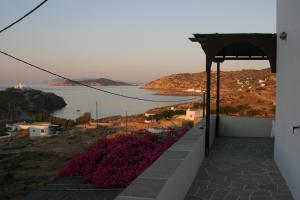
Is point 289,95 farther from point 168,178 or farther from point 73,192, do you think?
point 73,192

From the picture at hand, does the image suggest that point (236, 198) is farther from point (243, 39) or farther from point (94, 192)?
point (94, 192)

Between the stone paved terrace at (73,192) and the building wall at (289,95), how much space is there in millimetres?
3674

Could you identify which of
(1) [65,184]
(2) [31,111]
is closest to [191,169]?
(1) [65,184]

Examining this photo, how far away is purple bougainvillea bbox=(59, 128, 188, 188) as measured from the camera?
8.28 metres

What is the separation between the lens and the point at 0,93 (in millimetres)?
99500

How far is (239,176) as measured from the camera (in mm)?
5840

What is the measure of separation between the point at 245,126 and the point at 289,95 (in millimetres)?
4958

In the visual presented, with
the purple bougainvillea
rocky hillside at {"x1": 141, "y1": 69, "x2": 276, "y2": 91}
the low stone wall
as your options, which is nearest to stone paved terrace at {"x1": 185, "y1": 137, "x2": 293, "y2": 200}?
the low stone wall

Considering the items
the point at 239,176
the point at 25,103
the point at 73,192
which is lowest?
the point at 73,192

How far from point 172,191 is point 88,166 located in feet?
19.2

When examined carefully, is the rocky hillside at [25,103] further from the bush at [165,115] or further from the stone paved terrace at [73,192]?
the stone paved terrace at [73,192]

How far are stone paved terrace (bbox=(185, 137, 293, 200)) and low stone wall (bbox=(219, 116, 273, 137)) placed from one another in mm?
1461

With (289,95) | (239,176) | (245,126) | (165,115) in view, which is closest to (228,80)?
(165,115)

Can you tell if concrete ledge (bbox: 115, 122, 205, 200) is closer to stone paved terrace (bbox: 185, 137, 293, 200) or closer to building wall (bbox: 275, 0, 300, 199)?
stone paved terrace (bbox: 185, 137, 293, 200)
